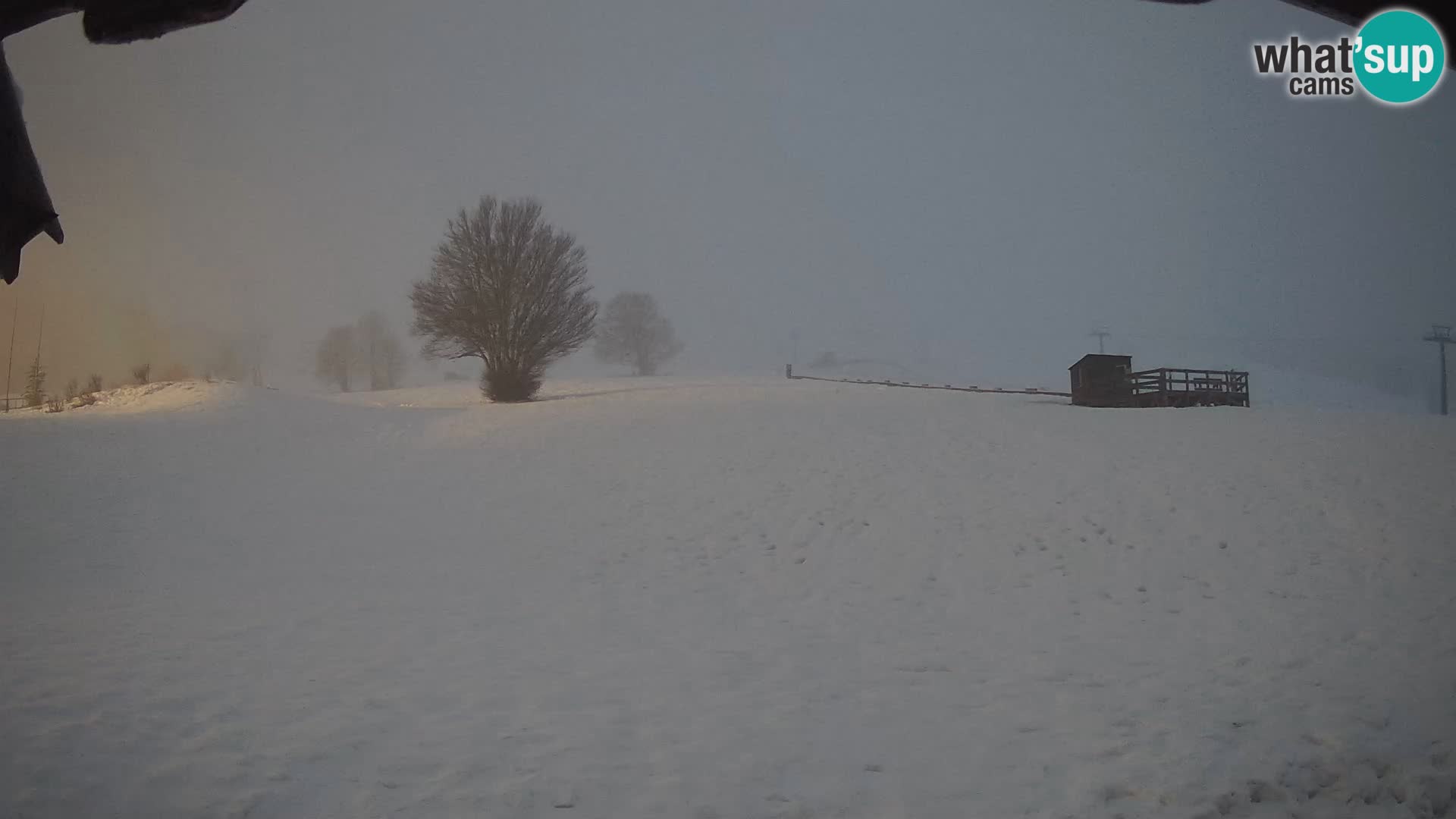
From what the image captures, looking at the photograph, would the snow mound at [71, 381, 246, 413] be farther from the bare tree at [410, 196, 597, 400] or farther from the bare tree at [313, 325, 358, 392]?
the bare tree at [313, 325, 358, 392]

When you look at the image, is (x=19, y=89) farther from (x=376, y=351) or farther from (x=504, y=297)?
(x=376, y=351)

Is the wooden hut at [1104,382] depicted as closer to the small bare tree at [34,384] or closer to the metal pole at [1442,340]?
the metal pole at [1442,340]

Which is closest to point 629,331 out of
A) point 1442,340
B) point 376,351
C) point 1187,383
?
point 376,351

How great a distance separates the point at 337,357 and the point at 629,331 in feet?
92.8

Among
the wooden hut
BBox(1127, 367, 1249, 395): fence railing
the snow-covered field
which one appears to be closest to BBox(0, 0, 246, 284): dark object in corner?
the snow-covered field

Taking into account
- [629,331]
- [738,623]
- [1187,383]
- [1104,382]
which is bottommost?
[738,623]

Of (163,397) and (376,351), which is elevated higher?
(376,351)

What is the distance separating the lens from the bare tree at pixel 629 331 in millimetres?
61062

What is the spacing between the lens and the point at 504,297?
→ 29312mm

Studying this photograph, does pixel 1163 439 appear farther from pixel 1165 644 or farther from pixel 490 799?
pixel 490 799

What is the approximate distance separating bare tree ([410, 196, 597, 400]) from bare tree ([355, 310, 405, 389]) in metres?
41.8

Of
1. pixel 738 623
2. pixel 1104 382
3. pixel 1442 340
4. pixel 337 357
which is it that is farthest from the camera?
pixel 337 357

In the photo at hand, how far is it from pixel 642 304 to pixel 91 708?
55707 millimetres

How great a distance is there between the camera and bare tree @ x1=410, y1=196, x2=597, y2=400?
29188mm
